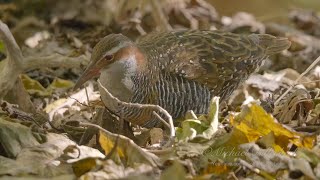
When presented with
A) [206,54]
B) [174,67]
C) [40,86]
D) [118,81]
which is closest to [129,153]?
[118,81]

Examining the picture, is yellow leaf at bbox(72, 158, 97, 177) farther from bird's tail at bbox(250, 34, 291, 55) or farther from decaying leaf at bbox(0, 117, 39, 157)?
bird's tail at bbox(250, 34, 291, 55)

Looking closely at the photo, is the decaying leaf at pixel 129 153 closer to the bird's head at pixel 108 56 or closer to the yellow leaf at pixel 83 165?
the yellow leaf at pixel 83 165

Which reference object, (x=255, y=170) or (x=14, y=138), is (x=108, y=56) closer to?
(x=14, y=138)

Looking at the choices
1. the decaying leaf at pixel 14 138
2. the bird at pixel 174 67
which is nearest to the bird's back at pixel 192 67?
the bird at pixel 174 67

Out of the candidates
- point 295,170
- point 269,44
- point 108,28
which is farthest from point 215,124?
point 108,28

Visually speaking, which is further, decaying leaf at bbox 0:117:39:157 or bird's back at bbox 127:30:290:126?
bird's back at bbox 127:30:290:126

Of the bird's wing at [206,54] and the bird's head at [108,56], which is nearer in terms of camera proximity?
the bird's head at [108,56]

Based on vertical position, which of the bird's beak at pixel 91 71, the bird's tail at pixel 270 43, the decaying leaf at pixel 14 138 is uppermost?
the bird's beak at pixel 91 71

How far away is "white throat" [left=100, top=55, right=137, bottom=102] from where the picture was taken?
203 inches

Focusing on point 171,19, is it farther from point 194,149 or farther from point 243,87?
point 194,149

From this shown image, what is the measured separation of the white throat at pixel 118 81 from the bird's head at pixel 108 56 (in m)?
0.01

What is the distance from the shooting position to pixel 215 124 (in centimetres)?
450

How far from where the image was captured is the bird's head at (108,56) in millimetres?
5105

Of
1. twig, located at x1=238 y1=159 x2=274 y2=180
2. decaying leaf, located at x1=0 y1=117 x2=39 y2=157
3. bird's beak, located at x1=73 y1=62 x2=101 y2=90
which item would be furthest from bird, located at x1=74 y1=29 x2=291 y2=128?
twig, located at x1=238 y1=159 x2=274 y2=180
